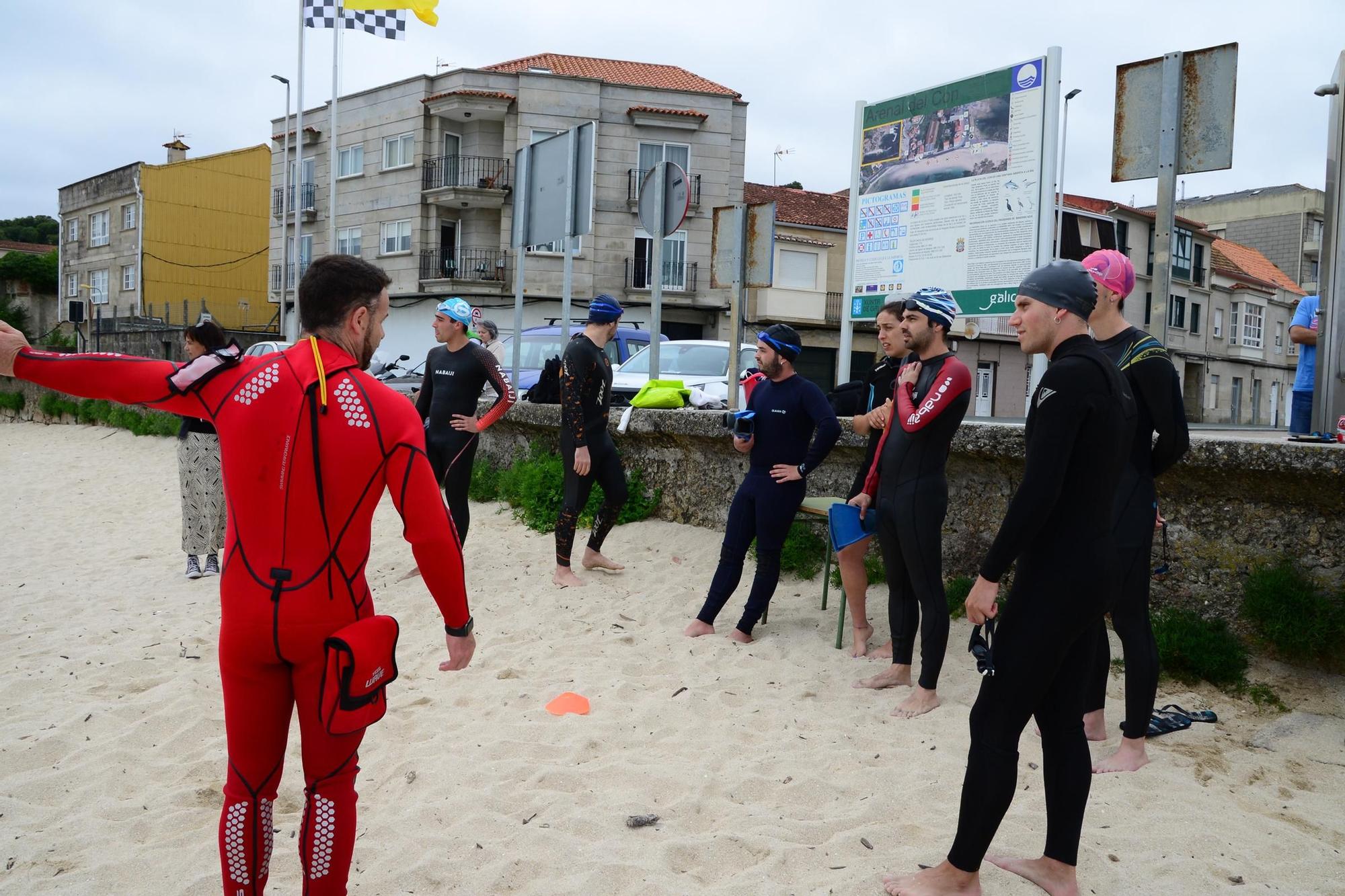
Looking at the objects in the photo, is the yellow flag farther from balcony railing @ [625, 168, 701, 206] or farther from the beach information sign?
balcony railing @ [625, 168, 701, 206]

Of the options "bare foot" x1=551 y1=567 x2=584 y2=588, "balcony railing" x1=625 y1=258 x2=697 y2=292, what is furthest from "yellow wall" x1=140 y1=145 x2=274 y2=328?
"bare foot" x1=551 y1=567 x2=584 y2=588

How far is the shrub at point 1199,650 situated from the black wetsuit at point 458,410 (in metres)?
4.55

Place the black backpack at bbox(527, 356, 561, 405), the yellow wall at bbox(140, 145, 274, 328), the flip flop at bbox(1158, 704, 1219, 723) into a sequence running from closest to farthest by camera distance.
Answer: the flip flop at bbox(1158, 704, 1219, 723)
the black backpack at bbox(527, 356, 561, 405)
the yellow wall at bbox(140, 145, 274, 328)

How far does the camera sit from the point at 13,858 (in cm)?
343

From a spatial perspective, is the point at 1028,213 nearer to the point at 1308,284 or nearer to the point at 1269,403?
the point at 1269,403

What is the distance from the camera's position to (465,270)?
3297cm

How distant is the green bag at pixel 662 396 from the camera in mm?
8469

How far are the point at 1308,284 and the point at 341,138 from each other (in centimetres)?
4668

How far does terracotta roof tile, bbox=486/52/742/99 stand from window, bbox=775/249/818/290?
5.53 meters

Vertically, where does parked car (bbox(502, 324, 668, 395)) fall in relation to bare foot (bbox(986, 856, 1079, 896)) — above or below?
above

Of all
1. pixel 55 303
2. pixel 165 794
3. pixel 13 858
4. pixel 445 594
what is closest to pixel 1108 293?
pixel 445 594

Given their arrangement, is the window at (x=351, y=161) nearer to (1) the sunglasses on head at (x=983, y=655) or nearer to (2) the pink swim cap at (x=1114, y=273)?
(2) the pink swim cap at (x=1114, y=273)

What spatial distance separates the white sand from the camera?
334 centimetres

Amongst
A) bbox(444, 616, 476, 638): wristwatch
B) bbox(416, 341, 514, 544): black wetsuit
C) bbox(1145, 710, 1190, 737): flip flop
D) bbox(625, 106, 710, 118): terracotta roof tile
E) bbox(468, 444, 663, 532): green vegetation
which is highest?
bbox(625, 106, 710, 118): terracotta roof tile
